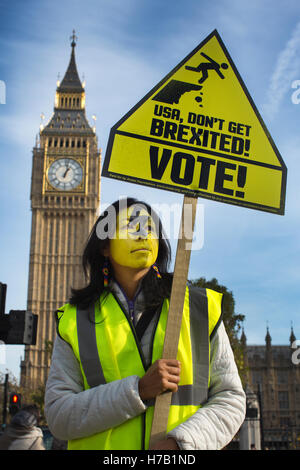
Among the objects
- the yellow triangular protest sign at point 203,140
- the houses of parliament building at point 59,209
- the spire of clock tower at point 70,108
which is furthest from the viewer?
the spire of clock tower at point 70,108

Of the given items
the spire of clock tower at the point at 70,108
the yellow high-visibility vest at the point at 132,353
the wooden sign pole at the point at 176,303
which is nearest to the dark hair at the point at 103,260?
the yellow high-visibility vest at the point at 132,353

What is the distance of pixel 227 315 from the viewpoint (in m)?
19.9

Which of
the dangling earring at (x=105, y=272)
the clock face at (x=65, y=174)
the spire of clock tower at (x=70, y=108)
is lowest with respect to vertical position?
the dangling earring at (x=105, y=272)

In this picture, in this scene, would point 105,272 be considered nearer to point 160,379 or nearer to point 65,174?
point 160,379

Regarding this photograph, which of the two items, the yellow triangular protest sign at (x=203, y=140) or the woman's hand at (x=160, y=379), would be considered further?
the yellow triangular protest sign at (x=203, y=140)

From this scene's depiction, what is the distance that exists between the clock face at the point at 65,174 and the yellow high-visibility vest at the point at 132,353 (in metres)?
50.5

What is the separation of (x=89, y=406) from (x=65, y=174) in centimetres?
5150

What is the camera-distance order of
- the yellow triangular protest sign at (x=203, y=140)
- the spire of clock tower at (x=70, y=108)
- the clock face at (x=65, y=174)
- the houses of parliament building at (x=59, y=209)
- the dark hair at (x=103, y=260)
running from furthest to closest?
1. the spire of clock tower at (x=70, y=108)
2. the clock face at (x=65, y=174)
3. the houses of parliament building at (x=59, y=209)
4. the dark hair at (x=103, y=260)
5. the yellow triangular protest sign at (x=203, y=140)

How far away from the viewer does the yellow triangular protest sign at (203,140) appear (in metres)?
2.41

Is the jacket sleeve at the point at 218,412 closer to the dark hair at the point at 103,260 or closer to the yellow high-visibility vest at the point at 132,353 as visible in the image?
the yellow high-visibility vest at the point at 132,353

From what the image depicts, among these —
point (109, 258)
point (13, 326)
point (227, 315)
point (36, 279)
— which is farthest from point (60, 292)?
point (109, 258)

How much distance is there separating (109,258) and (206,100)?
34.9 inches

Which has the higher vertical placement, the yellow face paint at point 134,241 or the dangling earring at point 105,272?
the yellow face paint at point 134,241
